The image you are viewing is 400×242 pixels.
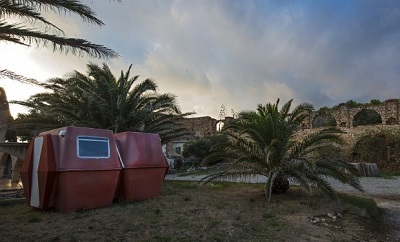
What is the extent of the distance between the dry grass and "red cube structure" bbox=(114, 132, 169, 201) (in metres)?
0.42

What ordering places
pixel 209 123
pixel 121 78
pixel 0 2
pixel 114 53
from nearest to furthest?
pixel 0 2 < pixel 114 53 < pixel 121 78 < pixel 209 123

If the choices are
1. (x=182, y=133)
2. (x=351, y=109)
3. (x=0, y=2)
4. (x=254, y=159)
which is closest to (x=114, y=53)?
(x=0, y=2)

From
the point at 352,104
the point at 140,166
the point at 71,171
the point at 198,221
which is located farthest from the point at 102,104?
the point at 352,104

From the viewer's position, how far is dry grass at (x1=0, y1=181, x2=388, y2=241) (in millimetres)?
5051

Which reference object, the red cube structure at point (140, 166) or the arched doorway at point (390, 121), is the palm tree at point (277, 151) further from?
the arched doorway at point (390, 121)

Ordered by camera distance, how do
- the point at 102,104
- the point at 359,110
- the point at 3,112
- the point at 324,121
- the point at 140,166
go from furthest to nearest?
the point at 324,121, the point at 359,110, the point at 3,112, the point at 102,104, the point at 140,166

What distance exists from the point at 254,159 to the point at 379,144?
54.1ft

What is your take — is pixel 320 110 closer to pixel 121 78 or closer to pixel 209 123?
pixel 209 123

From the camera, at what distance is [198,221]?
599 centimetres

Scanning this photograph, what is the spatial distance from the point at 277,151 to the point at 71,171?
495 cm

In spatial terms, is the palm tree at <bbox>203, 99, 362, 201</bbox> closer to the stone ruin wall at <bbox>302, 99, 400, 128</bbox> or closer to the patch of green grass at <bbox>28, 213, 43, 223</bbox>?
the patch of green grass at <bbox>28, 213, 43, 223</bbox>

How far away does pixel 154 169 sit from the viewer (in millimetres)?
8852

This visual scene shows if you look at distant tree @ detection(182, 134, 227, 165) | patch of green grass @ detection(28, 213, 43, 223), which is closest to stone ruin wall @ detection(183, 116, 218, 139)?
distant tree @ detection(182, 134, 227, 165)

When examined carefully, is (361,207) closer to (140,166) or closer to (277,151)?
(277,151)
